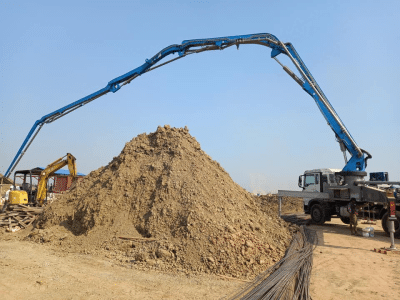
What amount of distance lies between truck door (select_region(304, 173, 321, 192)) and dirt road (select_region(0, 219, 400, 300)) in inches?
309

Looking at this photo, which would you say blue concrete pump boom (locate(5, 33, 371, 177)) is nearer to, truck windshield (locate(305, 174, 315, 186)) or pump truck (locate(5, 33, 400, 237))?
pump truck (locate(5, 33, 400, 237))

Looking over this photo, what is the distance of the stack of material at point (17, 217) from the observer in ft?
44.1

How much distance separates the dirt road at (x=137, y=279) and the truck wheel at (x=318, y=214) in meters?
6.45

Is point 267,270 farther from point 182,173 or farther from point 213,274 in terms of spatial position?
point 182,173

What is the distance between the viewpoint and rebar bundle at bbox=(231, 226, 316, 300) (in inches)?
221

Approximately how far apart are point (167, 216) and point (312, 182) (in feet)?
37.6

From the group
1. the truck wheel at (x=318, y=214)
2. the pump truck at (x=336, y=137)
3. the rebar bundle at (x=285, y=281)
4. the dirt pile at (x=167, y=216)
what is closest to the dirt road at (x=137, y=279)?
the rebar bundle at (x=285, y=281)

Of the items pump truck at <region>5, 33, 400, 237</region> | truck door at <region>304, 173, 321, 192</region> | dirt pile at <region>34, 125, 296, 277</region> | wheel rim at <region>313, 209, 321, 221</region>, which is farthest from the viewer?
truck door at <region>304, 173, 321, 192</region>

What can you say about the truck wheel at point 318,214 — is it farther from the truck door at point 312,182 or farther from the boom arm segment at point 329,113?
the boom arm segment at point 329,113

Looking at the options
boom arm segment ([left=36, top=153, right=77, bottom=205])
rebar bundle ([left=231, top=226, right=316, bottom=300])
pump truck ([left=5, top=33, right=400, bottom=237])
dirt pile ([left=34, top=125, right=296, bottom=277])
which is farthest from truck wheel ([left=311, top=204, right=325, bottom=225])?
boom arm segment ([left=36, top=153, right=77, bottom=205])

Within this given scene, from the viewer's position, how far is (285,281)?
20.5 ft

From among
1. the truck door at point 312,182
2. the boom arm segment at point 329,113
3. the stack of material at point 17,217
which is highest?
the boom arm segment at point 329,113

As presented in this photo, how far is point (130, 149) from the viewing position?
12.6m

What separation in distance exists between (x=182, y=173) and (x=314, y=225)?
9.76m
